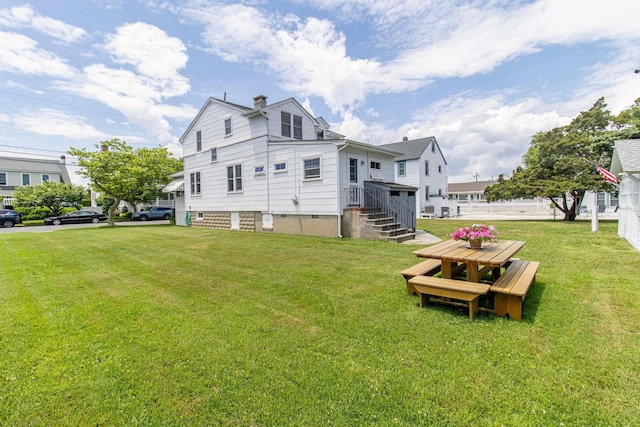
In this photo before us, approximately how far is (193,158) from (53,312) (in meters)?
15.9

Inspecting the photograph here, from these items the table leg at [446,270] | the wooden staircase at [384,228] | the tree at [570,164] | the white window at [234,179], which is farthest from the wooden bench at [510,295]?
the tree at [570,164]

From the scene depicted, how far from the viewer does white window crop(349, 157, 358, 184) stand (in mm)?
11969

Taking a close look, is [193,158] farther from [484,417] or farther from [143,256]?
[484,417]

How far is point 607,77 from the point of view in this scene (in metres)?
13.1

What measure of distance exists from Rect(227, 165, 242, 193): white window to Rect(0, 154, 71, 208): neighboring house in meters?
31.0

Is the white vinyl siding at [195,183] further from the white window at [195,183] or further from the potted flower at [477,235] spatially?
the potted flower at [477,235]

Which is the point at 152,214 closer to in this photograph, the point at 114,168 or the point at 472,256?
the point at 114,168

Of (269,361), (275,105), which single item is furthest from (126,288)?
(275,105)

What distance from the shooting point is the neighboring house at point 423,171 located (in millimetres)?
25875

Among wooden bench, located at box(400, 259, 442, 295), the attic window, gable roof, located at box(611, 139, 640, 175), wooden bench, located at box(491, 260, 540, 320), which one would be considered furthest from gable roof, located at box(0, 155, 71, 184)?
gable roof, located at box(611, 139, 640, 175)

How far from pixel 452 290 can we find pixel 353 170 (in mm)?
8775

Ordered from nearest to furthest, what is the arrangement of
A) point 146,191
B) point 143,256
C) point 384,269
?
point 384,269 → point 143,256 → point 146,191

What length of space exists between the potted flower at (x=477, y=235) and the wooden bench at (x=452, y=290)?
939 mm

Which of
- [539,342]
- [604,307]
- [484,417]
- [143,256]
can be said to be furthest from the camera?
[143,256]
